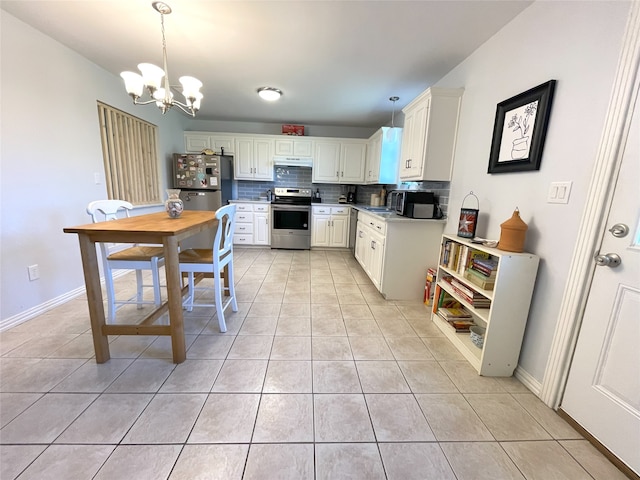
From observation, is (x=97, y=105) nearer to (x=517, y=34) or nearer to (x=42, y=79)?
(x=42, y=79)

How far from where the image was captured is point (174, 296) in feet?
5.24

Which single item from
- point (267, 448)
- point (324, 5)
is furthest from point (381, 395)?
point (324, 5)

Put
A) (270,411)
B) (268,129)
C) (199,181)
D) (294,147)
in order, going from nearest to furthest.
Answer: (270,411) → (199,181) → (294,147) → (268,129)

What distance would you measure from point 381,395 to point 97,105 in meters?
3.85

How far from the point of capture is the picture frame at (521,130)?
1488 millimetres

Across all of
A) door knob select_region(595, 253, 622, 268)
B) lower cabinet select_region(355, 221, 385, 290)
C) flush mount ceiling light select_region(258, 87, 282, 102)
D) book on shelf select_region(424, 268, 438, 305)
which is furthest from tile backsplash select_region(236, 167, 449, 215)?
door knob select_region(595, 253, 622, 268)

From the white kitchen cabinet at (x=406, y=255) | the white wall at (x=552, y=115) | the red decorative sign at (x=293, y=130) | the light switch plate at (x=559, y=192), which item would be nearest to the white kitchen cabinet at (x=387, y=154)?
the white kitchen cabinet at (x=406, y=255)

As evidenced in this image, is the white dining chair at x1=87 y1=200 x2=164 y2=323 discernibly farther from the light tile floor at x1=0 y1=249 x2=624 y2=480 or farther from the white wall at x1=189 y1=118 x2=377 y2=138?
the white wall at x1=189 y1=118 x2=377 y2=138

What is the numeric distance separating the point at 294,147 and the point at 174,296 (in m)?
3.72

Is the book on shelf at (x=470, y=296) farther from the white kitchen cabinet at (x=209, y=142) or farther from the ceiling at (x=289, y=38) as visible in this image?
the white kitchen cabinet at (x=209, y=142)

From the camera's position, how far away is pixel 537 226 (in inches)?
60.2

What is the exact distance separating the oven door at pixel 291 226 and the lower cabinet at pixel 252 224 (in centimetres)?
15

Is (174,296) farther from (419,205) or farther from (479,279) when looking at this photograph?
(419,205)

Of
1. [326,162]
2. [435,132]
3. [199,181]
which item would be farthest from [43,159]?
[326,162]
